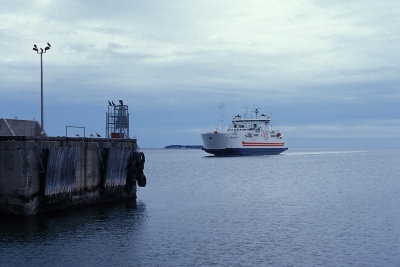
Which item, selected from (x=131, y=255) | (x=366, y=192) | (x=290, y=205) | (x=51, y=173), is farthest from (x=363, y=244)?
(x=366, y=192)

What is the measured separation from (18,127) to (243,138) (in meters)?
92.2

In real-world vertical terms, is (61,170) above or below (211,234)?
above

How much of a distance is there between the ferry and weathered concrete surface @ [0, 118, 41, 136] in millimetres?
83748

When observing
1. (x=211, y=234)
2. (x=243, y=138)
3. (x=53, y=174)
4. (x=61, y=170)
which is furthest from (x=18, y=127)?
(x=243, y=138)

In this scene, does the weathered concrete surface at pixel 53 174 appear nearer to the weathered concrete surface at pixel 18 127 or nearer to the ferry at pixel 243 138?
the weathered concrete surface at pixel 18 127

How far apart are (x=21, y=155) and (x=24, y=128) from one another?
7.78m

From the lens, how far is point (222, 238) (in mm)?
21719

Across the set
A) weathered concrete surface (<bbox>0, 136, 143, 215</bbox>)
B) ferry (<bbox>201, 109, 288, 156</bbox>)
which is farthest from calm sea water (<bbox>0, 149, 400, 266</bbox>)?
ferry (<bbox>201, 109, 288, 156</bbox>)

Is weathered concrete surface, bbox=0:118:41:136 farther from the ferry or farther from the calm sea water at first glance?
the ferry

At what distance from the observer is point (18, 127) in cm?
2936

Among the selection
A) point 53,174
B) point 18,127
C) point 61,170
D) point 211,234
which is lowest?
point 211,234

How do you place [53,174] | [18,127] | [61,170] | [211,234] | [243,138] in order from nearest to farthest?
1. [211,234]
2. [53,174]
3. [61,170]
4. [18,127]
5. [243,138]

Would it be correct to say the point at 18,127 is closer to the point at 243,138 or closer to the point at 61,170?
the point at 61,170

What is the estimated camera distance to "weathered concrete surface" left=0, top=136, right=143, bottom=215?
22953mm
